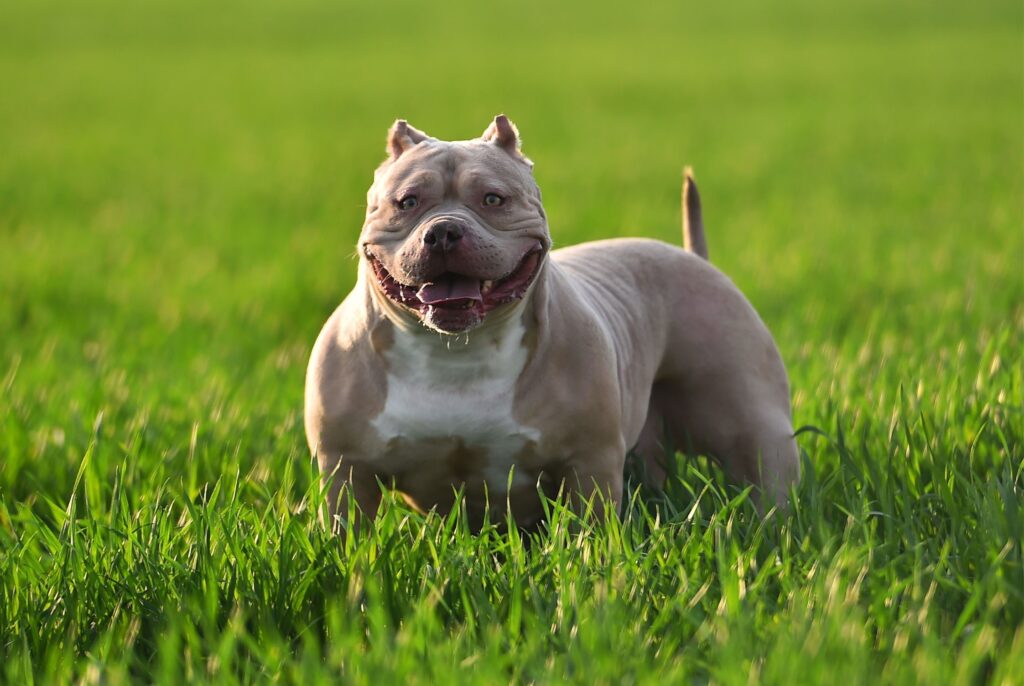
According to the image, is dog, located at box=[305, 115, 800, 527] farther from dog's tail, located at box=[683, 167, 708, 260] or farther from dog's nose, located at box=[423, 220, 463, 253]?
dog's tail, located at box=[683, 167, 708, 260]

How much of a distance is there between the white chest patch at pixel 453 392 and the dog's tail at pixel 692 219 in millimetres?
1293

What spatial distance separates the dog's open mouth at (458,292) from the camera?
10.6 ft

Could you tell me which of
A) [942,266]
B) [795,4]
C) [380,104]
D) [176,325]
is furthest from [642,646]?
[795,4]

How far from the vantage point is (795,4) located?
126 ft

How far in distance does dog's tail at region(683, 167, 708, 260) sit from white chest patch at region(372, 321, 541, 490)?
50.9 inches

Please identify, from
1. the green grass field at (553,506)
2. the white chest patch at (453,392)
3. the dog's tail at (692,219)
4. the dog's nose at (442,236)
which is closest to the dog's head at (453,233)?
the dog's nose at (442,236)

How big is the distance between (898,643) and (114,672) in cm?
142

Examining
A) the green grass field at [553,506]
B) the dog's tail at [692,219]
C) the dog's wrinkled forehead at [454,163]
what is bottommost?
the green grass field at [553,506]

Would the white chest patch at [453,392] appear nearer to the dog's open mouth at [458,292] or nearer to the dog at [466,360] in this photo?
the dog at [466,360]

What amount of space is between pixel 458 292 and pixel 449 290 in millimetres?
28

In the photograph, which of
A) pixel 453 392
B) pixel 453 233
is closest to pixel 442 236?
pixel 453 233

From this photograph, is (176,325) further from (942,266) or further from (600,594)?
(600,594)

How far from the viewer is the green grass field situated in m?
2.67

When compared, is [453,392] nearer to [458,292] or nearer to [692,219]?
[458,292]
